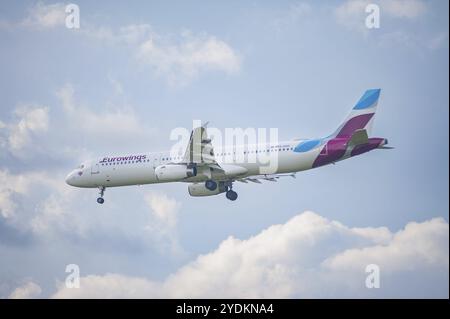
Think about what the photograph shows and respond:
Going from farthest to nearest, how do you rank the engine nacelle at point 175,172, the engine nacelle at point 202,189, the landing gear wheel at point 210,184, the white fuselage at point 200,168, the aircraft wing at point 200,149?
the engine nacelle at point 202,189 → the landing gear wheel at point 210,184 → the engine nacelle at point 175,172 → the white fuselage at point 200,168 → the aircraft wing at point 200,149

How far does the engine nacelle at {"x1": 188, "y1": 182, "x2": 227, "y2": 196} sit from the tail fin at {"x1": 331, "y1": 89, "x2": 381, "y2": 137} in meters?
11.1

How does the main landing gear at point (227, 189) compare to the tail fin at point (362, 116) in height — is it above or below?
below

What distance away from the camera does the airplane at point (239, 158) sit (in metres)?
62.5

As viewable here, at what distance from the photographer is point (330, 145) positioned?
62750mm

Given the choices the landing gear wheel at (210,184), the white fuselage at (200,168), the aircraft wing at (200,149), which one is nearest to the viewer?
the aircraft wing at (200,149)

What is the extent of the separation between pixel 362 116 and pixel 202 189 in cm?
1449

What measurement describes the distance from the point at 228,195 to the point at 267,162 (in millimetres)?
7975

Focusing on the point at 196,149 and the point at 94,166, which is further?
the point at 94,166

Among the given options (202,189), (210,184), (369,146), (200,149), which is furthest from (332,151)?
(202,189)

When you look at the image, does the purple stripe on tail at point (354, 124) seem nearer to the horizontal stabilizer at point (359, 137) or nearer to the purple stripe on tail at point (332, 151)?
the purple stripe on tail at point (332, 151)

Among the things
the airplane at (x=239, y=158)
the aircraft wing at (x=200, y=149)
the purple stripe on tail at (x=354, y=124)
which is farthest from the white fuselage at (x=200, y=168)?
the purple stripe on tail at (x=354, y=124)

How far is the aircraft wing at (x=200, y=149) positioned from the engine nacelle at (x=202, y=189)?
616 centimetres
